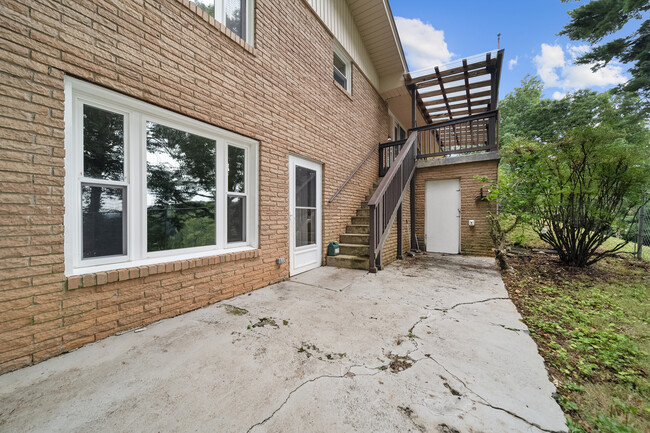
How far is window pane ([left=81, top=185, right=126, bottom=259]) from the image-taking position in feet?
6.88

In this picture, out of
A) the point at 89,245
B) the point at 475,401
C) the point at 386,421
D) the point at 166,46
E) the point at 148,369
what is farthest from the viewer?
the point at 166,46

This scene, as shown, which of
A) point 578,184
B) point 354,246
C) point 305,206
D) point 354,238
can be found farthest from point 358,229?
point 578,184

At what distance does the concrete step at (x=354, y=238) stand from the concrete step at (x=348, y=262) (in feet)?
1.73

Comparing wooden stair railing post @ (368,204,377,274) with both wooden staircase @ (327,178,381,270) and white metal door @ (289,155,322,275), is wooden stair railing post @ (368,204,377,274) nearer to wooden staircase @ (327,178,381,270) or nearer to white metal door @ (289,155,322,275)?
wooden staircase @ (327,178,381,270)

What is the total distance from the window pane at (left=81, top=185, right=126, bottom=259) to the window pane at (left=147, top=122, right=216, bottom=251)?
0.77 feet

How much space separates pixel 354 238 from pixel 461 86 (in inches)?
229

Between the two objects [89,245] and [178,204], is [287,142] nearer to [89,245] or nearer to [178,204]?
[178,204]

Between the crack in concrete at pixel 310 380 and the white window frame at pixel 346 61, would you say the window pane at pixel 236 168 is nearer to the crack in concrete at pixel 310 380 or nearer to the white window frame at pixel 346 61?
the crack in concrete at pixel 310 380

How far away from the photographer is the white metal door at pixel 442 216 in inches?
276

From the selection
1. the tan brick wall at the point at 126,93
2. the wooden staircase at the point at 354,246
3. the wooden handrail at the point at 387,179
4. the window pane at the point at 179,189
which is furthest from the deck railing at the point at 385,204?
the window pane at the point at 179,189

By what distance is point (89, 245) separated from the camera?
6.92ft

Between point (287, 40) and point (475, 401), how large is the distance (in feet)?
16.8

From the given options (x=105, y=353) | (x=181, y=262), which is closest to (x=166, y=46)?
(x=181, y=262)

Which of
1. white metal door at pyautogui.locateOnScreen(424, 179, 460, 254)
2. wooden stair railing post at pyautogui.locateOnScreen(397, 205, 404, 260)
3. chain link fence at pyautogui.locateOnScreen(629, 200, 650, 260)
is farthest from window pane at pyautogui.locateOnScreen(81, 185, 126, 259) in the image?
chain link fence at pyautogui.locateOnScreen(629, 200, 650, 260)
